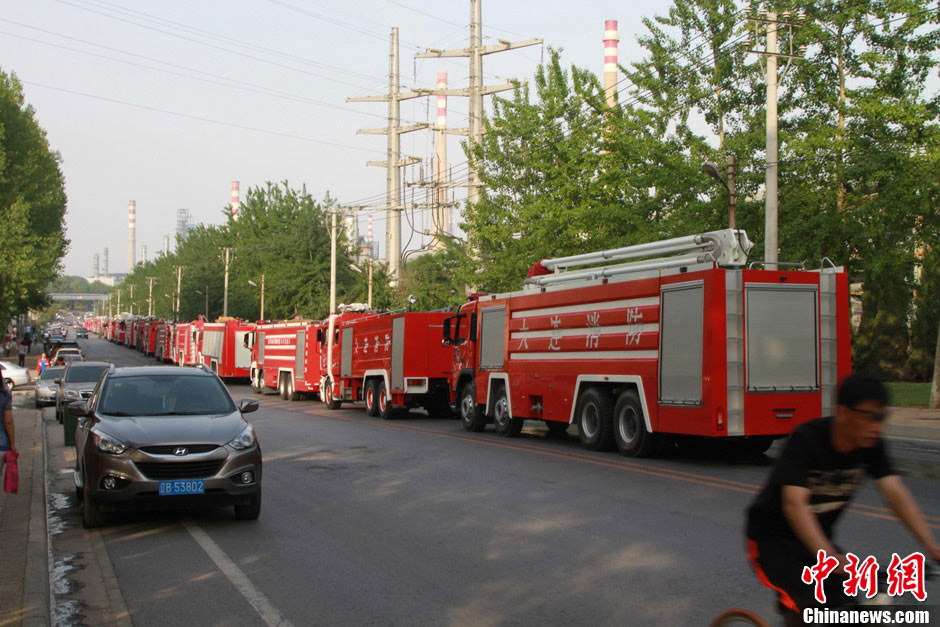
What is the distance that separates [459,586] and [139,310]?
180872mm

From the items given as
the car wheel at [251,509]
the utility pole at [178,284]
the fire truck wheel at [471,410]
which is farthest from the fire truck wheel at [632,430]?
the utility pole at [178,284]

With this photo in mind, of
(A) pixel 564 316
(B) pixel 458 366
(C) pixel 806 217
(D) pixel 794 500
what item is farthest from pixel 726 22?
(D) pixel 794 500

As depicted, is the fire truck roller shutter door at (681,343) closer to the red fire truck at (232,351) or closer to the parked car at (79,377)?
the parked car at (79,377)

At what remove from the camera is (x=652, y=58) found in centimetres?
3519

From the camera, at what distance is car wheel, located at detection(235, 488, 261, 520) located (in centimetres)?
981

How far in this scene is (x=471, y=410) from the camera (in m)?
22.0

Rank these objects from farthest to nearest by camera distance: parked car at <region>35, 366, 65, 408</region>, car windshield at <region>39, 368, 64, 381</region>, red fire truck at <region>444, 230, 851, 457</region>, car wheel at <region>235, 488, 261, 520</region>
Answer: car windshield at <region>39, 368, 64, 381</region>, parked car at <region>35, 366, 65, 408</region>, red fire truck at <region>444, 230, 851, 457</region>, car wheel at <region>235, 488, 261, 520</region>

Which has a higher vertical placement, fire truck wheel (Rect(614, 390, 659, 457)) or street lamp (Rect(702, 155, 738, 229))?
street lamp (Rect(702, 155, 738, 229))

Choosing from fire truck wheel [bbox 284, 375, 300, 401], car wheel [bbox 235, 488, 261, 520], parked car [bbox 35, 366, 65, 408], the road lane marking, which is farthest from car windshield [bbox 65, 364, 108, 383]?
car wheel [bbox 235, 488, 261, 520]

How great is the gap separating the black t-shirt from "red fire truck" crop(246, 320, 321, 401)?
2994 cm

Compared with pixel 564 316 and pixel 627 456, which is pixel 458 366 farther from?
pixel 627 456

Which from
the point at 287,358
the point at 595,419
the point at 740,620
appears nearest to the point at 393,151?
the point at 287,358

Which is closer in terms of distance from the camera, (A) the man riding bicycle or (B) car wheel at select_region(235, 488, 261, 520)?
(A) the man riding bicycle

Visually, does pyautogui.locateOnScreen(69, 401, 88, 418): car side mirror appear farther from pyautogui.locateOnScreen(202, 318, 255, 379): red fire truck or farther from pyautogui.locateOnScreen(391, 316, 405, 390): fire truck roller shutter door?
pyautogui.locateOnScreen(202, 318, 255, 379): red fire truck
